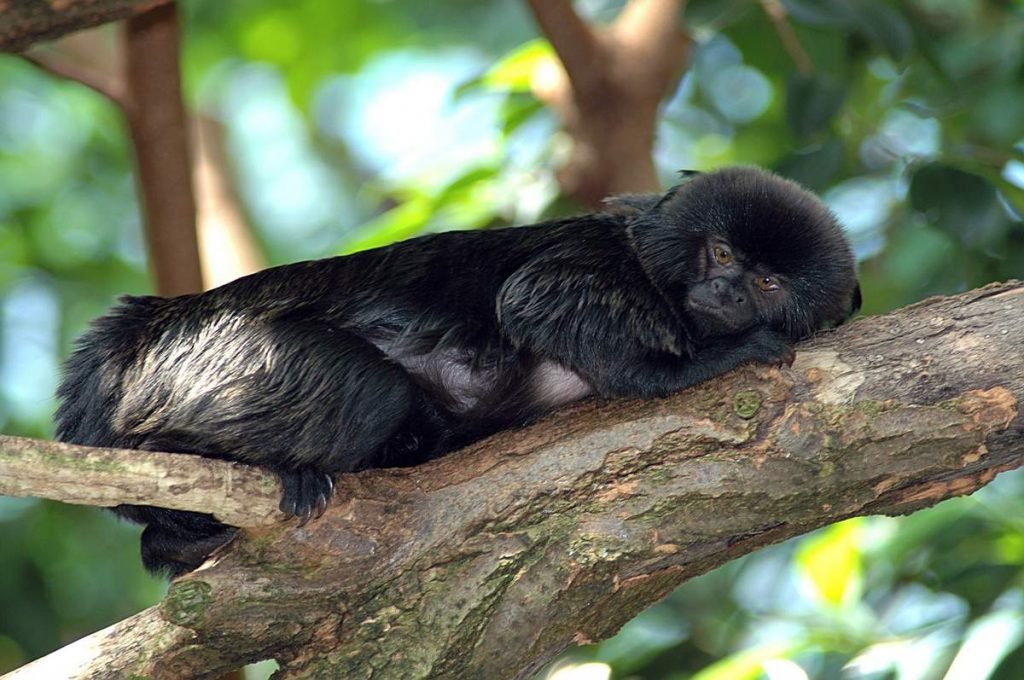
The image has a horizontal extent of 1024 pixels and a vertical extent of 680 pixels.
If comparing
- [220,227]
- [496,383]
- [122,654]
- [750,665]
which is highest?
[220,227]

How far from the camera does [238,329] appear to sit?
3398 mm

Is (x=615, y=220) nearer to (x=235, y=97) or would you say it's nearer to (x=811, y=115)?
(x=811, y=115)

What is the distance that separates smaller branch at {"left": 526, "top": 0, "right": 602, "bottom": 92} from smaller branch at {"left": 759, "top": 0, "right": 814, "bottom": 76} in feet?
2.28

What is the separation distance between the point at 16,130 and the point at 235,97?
3.11m

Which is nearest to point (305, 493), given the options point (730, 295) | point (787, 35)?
point (730, 295)

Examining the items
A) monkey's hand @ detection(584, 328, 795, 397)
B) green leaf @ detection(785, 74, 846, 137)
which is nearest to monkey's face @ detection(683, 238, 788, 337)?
monkey's hand @ detection(584, 328, 795, 397)

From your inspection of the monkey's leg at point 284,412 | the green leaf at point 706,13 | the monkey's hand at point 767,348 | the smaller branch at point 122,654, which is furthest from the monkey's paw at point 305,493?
the green leaf at point 706,13

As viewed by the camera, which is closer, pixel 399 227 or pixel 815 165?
pixel 815 165

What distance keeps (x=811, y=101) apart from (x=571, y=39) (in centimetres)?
102

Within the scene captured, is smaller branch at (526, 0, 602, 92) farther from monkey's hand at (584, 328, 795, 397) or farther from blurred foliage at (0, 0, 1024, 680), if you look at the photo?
monkey's hand at (584, 328, 795, 397)

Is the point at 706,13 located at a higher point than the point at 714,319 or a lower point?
higher

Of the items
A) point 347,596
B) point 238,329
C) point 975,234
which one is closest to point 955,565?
point 975,234

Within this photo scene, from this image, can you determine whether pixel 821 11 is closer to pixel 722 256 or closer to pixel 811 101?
pixel 811 101

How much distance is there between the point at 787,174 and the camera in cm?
430
